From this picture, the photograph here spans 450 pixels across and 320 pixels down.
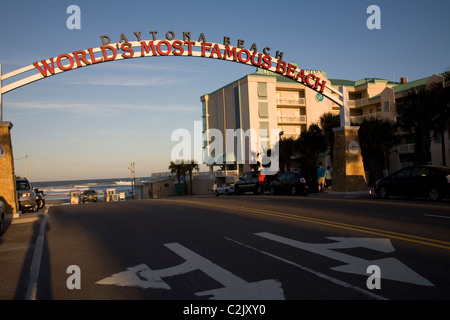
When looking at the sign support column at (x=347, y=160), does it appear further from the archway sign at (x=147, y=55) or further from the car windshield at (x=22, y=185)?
the car windshield at (x=22, y=185)

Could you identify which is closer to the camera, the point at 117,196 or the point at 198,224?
the point at 198,224

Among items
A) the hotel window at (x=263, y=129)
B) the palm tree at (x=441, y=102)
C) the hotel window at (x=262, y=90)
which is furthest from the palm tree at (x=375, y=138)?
the hotel window at (x=262, y=90)

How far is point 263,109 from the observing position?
54.8m

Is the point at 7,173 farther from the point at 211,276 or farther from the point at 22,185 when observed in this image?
the point at 211,276

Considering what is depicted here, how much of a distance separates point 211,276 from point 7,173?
42.7 feet

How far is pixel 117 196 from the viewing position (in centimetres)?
7062

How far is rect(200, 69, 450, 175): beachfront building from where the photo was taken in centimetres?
5422

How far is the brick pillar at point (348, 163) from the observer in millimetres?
22453

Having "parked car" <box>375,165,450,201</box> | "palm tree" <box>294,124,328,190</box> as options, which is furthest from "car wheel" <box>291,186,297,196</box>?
"palm tree" <box>294,124,328,190</box>

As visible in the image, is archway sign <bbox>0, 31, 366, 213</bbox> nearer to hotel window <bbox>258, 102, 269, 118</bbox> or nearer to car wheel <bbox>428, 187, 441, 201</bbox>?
car wheel <bbox>428, 187, 441, 201</bbox>
